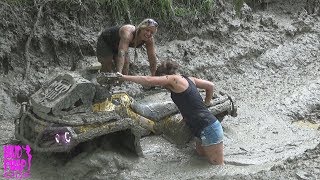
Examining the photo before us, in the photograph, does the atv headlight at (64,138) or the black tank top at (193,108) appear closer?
the atv headlight at (64,138)

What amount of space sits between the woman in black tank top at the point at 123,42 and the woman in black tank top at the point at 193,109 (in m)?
0.96

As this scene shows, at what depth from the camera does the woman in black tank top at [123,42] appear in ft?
20.7

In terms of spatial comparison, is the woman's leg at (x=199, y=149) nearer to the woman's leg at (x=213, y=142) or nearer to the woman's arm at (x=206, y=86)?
the woman's leg at (x=213, y=142)

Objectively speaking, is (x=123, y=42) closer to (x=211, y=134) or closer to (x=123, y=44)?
(x=123, y=44)

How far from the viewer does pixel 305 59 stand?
30.4ft

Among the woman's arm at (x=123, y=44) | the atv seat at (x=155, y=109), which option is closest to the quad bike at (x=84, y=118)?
the atv seat at (x=155, y=109)

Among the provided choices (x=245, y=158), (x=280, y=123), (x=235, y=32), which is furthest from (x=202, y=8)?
(x=245, y=158)

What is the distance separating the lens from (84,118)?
523cm

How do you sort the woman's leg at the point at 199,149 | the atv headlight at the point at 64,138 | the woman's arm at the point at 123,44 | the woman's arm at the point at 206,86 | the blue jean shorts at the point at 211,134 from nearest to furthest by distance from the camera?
the atv headlight at the point at 64,138, the blue jean shorts at the point at 211,134, the woman's arm at the point at 206,86, the woman's leg at the point at 199,149, the woman's arm at the point at 123,44

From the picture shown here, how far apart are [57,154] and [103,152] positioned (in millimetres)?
561

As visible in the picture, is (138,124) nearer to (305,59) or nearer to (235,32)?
(235,32)

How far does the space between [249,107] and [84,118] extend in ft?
10.6

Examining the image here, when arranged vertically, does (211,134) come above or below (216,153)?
above

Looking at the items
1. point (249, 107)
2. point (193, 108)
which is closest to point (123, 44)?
point (193, 108)
